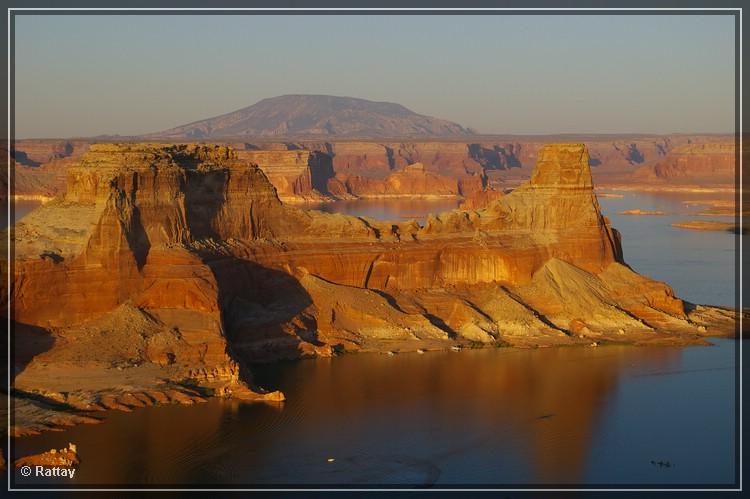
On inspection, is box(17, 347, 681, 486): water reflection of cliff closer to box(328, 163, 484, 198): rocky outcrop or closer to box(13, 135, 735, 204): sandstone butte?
box(13, 135, 735, 204): sandstone butte

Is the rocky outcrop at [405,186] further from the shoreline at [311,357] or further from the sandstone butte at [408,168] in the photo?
the shoreline at [311,357]

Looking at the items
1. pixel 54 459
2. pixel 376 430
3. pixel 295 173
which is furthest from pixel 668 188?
pixel 54 459

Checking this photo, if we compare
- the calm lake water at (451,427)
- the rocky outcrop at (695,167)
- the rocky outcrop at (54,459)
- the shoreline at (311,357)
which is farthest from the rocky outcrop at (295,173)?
the rocky outcrop at (54,459)

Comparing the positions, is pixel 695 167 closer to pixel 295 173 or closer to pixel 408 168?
pixel 408 168

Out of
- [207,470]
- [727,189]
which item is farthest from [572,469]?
[727,189]

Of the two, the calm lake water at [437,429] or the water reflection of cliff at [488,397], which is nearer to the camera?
the calm lake water at [437,429]

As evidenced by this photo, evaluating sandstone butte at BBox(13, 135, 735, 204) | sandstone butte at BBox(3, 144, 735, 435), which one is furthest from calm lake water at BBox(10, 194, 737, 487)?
sandstone butte at BBox(13, 135, 735, 204)

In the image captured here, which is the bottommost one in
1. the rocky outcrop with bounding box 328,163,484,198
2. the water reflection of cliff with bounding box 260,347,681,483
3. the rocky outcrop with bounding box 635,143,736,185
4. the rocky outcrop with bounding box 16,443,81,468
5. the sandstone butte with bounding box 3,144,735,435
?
the rocky outcrop with bounding box 16,443,81,468
